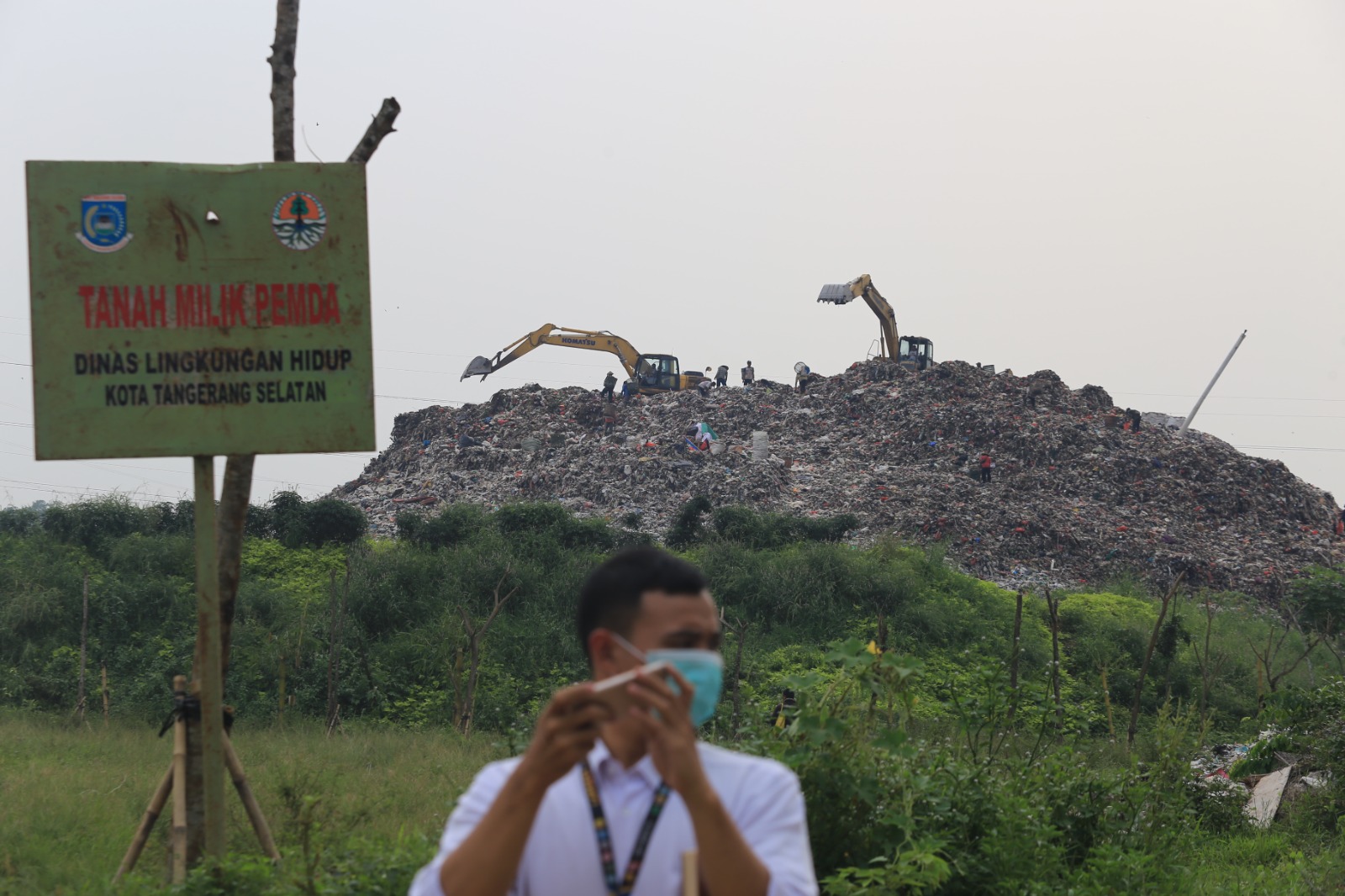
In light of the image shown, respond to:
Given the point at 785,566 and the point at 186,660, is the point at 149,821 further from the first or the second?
the point at 785,566

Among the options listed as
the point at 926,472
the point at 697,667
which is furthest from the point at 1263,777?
the point at 926,472

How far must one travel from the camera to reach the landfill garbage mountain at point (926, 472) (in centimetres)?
2144

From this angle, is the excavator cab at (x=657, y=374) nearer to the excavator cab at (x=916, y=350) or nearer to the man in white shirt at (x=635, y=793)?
the excavator cab at (x=916, y=350)

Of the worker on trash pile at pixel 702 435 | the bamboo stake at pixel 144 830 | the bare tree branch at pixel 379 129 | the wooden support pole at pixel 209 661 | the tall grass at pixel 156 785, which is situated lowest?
the tall grass at pixel 156 785

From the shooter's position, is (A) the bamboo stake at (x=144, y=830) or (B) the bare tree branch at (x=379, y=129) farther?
(B) the bare tree branch at (x=379, y=129)

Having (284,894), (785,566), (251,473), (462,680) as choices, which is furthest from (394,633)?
(284,894)

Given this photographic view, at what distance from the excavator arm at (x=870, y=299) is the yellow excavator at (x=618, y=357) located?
459cm

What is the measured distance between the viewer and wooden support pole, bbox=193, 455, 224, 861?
3.33 meters

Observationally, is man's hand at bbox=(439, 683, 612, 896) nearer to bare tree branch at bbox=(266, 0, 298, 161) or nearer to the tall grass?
the tall grass

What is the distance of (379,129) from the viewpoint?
4117 mm

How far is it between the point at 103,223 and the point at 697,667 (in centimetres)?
273

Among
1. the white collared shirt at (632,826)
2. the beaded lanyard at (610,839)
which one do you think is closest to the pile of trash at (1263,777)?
the white collared shirt at (632,826)

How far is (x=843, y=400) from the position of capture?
28.7 meters

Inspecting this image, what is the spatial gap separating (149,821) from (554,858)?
278 centimetres
